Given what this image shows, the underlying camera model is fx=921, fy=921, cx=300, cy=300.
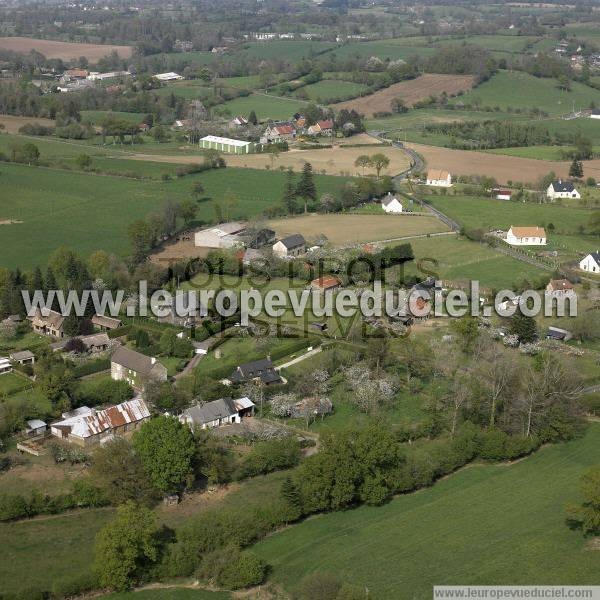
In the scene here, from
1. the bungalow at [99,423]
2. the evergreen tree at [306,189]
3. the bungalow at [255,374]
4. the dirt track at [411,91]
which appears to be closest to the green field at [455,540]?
the bungalow at [99,423]

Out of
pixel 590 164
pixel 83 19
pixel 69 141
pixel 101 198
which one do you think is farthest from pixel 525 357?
pixel 83 19

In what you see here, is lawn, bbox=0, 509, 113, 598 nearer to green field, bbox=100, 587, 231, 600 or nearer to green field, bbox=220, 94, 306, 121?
green field, bbox=100, 587, 231, 600

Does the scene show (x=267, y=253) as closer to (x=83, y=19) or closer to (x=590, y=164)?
(x=590, y=164)

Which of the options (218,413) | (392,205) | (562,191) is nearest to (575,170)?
(562,191)

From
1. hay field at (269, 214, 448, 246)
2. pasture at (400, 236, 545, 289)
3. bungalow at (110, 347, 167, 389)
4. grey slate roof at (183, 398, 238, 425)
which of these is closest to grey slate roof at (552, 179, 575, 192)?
hay field at (269, 214, 448, 246)

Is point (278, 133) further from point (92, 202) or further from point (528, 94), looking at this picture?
point (528, 94)

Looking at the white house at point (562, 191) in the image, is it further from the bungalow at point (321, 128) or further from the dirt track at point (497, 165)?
the bungalow at point (321, 128)
